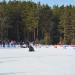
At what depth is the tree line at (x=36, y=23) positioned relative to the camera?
75562mm

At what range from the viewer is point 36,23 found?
77062 millimetres

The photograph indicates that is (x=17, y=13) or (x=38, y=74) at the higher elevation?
(x=17, y=13)

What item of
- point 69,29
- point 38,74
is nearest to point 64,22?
point 69,29

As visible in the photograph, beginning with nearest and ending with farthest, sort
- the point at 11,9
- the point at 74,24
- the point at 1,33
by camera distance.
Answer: the point at 74,24 < the point at 1,33 < the point at 11,9

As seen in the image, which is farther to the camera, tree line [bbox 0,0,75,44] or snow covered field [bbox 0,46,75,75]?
tree line [bbox 0,0,75,44]

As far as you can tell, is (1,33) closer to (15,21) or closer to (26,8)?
(15,21)

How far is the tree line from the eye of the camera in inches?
2975

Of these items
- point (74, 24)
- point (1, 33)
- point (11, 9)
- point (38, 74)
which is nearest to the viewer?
point (38, 74)

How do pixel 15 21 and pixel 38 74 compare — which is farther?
pixel 15 21

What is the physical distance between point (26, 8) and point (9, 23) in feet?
27.4

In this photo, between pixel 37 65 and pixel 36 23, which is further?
pixel 36 23

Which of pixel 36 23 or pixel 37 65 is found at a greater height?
pixel 36 23

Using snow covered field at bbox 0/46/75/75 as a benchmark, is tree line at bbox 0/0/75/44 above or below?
above

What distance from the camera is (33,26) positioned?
7775cm
